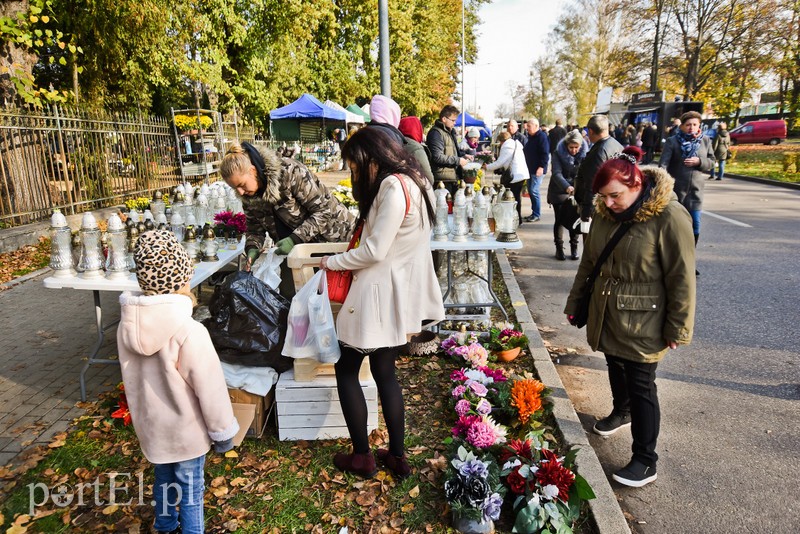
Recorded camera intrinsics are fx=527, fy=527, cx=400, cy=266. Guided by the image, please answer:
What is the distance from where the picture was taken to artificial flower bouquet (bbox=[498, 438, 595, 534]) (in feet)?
7.90

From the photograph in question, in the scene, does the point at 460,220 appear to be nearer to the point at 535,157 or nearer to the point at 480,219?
the point at 480,219

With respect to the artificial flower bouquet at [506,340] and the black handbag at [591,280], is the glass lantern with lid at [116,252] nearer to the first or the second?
the artificial flower bouquet at [506,340]

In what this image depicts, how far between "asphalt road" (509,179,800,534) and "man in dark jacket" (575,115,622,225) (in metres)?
1.11

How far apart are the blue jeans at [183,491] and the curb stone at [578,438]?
184cm

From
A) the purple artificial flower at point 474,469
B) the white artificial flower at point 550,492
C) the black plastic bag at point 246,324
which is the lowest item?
the white artificial flower at point 550,492

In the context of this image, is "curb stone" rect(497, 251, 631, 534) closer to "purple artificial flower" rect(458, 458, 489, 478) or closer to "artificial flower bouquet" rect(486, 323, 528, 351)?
"artificial flower bouquet" rect(486, 323, 528, 351)

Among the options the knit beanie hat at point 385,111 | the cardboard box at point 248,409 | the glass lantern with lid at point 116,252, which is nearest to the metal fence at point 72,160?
the glass lantern with lid at point 116,252

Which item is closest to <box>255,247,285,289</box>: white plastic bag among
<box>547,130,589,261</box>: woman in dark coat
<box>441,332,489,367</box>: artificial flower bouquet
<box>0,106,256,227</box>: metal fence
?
<box>441,332,489,367</box>: artificial flower bouquet

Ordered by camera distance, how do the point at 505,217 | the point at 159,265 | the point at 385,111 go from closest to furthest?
the point at 159,265 < the point at 385,111 < the point at 505,217

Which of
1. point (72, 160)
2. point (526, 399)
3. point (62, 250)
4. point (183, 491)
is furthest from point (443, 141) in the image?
point (72, 160)

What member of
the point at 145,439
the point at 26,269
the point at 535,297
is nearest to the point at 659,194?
the point at 145,439

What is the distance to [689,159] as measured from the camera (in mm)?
6074

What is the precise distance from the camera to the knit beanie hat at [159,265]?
1.97 meters

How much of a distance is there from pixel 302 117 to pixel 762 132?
2833cm
